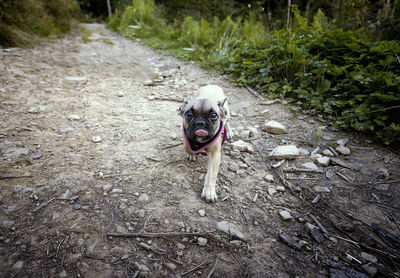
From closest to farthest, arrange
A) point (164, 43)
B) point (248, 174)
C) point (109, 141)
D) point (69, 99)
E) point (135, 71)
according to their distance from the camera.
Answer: point (248, 174)
point (109, 141)
point (69, 99)
point (135, 71)
point (164, 43)

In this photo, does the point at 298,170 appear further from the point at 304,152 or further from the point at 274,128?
the point at 274,128

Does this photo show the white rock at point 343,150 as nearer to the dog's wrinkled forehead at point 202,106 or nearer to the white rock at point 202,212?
the dog's wrinkled forehead at point 202,106

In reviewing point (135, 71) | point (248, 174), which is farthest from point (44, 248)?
point (135, 71)

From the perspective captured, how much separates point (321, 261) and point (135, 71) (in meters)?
6.72

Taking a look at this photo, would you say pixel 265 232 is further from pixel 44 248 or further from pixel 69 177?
pixel 69 177

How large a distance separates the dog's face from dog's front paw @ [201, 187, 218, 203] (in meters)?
0.70

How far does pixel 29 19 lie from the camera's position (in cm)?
721

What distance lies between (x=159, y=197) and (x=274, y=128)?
104 inches

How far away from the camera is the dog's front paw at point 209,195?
2.68m

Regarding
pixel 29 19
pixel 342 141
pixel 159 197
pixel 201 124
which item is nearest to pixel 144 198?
pixel 159 197

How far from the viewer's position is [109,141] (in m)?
3.57

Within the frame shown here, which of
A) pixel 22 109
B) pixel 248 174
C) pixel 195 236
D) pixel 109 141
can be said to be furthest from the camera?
pixel 22 109

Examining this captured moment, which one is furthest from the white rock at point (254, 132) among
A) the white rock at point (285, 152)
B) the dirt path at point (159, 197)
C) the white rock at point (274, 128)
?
the white rock at point (285, 152)

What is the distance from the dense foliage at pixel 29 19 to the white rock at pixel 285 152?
7.95 metres
